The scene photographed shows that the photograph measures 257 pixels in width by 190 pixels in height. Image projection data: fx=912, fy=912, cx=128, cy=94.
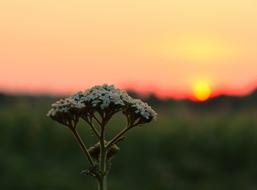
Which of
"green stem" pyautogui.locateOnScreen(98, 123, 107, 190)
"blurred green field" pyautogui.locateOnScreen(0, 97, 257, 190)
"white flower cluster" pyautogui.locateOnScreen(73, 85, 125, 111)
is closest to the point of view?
"green stem" pyautogui.locateOnScreen(98, 123, 107, 190)

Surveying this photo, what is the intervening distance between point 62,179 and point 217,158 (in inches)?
192

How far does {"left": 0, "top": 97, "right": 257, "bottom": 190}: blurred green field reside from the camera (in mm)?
25391

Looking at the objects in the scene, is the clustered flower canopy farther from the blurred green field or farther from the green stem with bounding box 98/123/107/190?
the blurred green field

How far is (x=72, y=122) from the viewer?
688 cm

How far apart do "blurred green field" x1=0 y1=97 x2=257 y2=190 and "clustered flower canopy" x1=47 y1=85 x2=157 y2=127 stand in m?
17.8

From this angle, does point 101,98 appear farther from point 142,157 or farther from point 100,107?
point 142,157

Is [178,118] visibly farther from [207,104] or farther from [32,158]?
[207,104]

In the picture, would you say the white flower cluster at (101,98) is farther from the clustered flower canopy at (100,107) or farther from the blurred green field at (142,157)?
the blurred green field at (142,157)

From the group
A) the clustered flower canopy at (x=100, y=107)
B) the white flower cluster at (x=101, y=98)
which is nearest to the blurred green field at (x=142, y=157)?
the clustered flower canopy at (x=100, y=107)

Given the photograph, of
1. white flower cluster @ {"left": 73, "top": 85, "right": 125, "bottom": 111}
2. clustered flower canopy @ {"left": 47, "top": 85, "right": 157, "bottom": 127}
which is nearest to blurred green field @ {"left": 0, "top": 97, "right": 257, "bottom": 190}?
clustered flower canopy @ {"left": 47, "top": 85, "right": 157, "bottom": 127}

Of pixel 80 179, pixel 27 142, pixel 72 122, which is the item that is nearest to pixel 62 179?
pixel 80 179

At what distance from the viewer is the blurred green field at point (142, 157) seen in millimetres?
25391

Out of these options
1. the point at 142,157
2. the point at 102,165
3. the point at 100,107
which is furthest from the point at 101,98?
the point at 142,157

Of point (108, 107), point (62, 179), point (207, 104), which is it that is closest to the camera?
point (108, 107)
